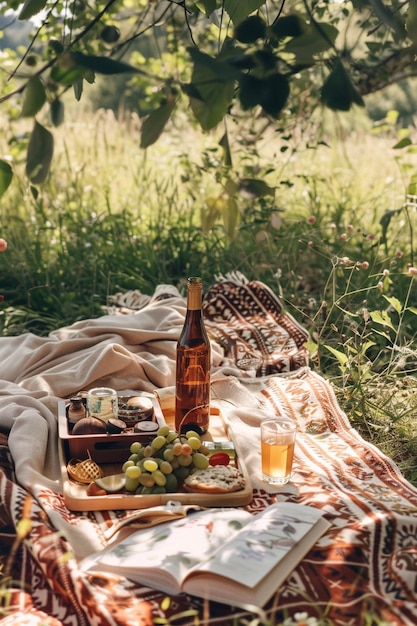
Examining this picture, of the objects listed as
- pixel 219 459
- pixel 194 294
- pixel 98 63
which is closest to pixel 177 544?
pixel 219 459

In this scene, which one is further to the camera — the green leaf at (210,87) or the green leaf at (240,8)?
the green leaf at (240,8)

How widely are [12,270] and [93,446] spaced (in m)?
2.62

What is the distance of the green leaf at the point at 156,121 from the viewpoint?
1388 millimetres

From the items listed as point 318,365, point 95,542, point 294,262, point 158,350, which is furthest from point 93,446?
point 294,262

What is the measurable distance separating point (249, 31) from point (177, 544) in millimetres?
1192

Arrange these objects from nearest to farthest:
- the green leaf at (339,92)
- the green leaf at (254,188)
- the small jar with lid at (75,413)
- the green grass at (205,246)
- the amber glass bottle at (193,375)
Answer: the green leaf at (339,92) < the green leaf at (254,188) < the small jar with lid at (75,413) < the amber glass bottle at (193,375) < the green grass at (205,246)

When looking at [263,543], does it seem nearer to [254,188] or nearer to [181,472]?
[181,472]

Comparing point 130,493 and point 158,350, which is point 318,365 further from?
point 130,493

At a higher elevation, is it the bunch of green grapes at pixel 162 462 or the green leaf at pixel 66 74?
the green leaf at pixel 66 74

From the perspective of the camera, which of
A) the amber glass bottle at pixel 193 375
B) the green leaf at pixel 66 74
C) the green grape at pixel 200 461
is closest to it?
the green leaf at pixel 66 74

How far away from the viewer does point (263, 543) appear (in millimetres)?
1914

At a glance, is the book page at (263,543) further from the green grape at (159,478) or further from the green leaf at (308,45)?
the green leaf at (308,45)

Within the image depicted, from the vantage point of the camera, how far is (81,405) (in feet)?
8.56

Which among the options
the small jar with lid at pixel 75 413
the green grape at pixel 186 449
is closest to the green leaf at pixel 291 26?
the green grape at pixel 186 449
